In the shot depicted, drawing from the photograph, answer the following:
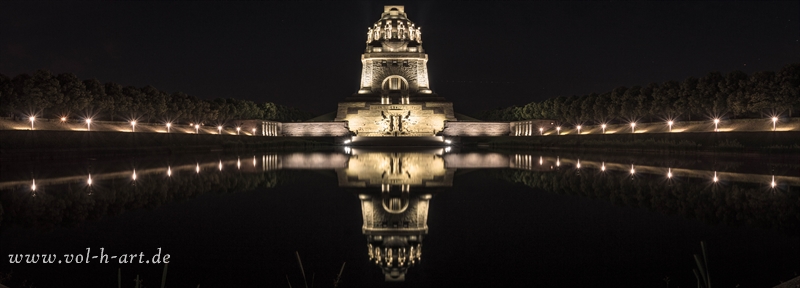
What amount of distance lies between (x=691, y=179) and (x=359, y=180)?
26.2 feet

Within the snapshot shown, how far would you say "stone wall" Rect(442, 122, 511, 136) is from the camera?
60688 mm

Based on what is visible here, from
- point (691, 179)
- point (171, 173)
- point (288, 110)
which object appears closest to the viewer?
point (691, 179)

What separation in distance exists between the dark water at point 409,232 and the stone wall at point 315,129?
47252 mm

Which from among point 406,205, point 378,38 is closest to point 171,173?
point 406,205

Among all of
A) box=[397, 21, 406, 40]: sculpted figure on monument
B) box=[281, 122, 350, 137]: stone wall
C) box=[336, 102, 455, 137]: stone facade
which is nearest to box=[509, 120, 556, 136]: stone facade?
box=[336, 102, 455, 137]: stone facade

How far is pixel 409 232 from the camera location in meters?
6.76

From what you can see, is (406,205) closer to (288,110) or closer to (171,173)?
(171,173)

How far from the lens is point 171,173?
15.4 m

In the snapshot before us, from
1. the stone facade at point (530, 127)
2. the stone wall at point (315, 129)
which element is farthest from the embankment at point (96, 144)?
the stone facade at point (530, 127)

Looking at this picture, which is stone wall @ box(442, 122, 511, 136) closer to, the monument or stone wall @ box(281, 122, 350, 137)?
the monument

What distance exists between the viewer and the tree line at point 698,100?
35.8 metres

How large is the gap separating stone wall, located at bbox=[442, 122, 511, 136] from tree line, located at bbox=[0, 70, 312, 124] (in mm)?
22951

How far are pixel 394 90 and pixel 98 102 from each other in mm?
35194

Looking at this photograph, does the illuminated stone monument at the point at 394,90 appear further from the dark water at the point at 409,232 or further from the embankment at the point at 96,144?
the dark water at the point at 409,232
